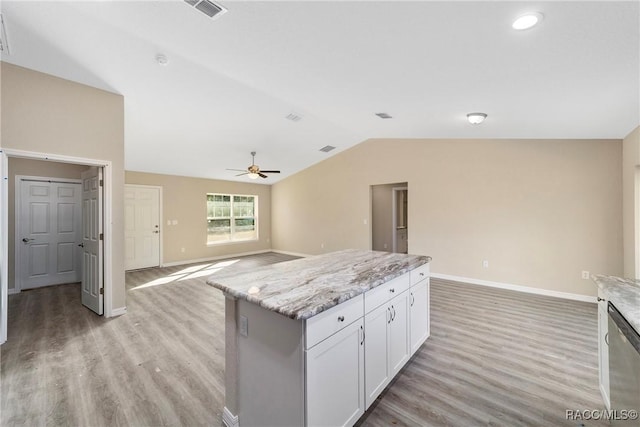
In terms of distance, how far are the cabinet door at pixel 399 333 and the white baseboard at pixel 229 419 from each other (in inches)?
45.0

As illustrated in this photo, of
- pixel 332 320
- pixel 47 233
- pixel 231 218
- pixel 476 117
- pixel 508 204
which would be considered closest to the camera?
pixel 332 320

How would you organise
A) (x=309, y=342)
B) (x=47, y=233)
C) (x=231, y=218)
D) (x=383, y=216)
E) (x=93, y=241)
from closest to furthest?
1. (x=309, y=342)
2. (x=93, y=241)
3. (x=47, y=233)
4. (x=383, y=216)
5. (x=231, y=218)

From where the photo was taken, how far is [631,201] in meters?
3.50

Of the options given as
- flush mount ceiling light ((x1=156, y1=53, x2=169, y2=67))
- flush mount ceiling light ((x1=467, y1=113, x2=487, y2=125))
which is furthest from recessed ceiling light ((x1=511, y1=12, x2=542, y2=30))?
flush mount ceiling light ((x1=156, y1=53, x2=169, y2=67))

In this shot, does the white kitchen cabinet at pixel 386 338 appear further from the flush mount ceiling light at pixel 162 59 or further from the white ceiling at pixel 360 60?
the flush mount ceiling light at pixel 162 59

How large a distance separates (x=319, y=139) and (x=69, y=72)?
13.6 feet

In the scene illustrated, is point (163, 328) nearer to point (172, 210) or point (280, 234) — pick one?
point (172, 210)

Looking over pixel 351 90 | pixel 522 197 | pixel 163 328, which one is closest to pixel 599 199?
pixel 522 197

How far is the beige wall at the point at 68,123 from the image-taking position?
297cm

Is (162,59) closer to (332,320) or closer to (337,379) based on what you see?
(332,320)

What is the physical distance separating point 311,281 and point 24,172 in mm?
5995

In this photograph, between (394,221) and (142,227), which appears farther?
(394,221)

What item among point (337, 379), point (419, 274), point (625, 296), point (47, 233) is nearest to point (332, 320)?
point (337, 379)

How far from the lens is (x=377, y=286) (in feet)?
6.30
